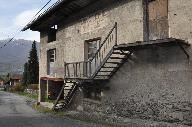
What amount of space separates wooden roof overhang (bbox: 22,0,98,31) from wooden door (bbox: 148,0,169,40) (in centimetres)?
551

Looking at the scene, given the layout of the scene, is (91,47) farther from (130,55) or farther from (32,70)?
(32,70)

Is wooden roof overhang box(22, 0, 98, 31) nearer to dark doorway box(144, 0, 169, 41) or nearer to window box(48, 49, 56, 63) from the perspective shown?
window box(48, 49, 56, 63)

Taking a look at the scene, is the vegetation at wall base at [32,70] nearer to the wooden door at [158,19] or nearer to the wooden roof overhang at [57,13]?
the wooden roof overhang at [57,13]

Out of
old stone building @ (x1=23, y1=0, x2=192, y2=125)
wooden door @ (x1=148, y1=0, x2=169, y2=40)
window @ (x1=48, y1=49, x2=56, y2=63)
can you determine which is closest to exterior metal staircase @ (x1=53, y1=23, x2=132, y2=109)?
old stone building @ (x1=23, y1=0, x2=192, y2=125)

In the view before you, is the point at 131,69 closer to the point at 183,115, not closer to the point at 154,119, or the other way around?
the point at 154,119

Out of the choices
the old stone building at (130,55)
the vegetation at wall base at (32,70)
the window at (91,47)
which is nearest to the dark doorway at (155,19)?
the old stone building at (130,55)

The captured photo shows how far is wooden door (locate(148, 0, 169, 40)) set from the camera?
596 inches

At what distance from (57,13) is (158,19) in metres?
10.2

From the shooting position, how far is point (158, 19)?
15.6 m

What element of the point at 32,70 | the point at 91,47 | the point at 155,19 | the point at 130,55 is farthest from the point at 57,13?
the point at 32,70

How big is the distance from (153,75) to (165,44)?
1.98 metres

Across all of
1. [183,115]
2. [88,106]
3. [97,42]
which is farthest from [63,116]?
[183,115]

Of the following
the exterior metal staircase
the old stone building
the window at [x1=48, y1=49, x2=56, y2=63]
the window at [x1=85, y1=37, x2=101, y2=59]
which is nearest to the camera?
the old stone building

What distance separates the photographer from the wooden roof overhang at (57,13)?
21500 mm
